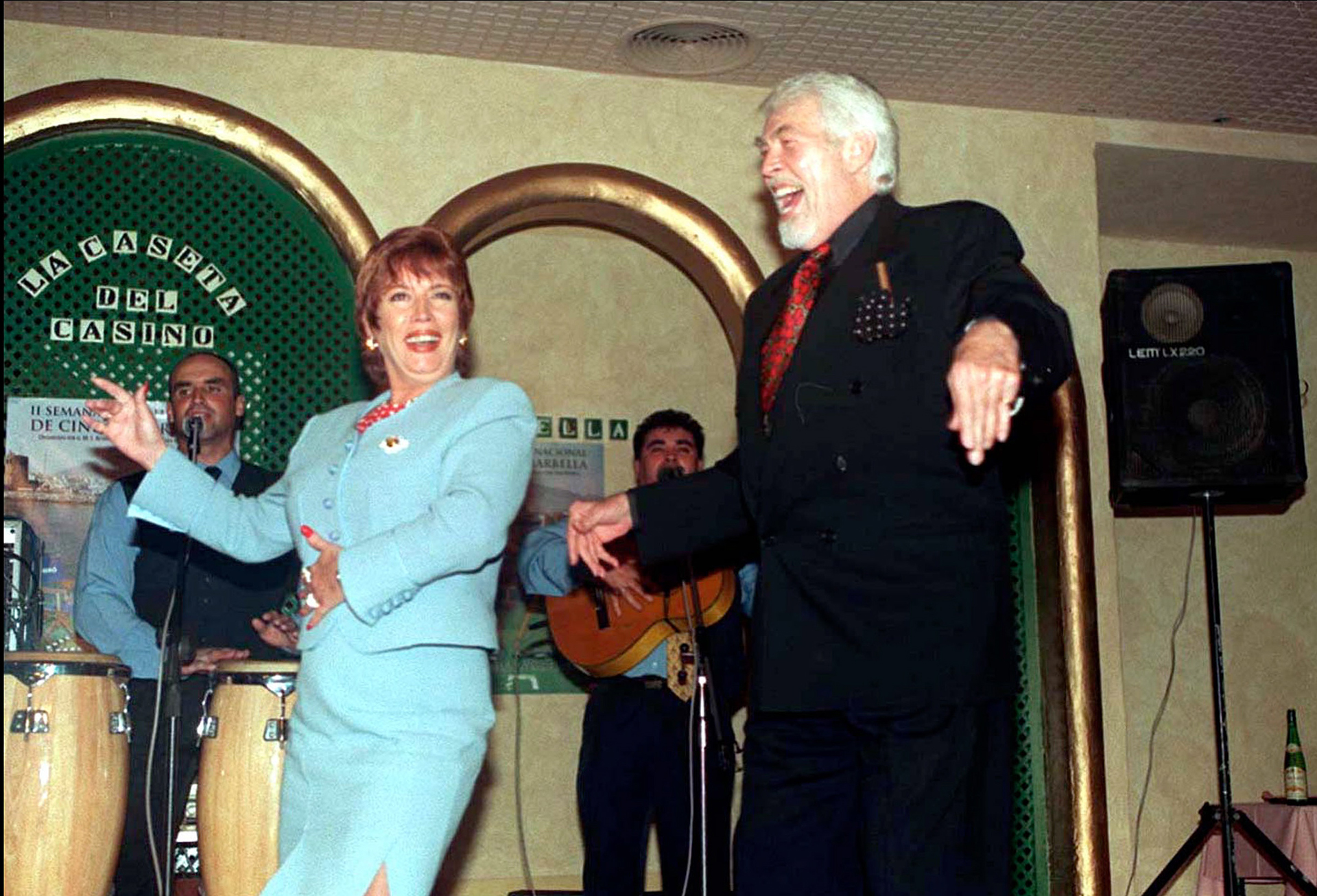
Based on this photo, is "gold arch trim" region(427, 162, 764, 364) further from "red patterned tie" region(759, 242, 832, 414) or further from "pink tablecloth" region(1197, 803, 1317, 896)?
"pink tablecloth" region(1197, 803, 1317, 896)

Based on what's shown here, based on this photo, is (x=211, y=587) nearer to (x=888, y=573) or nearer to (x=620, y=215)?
(x=620, y=215)

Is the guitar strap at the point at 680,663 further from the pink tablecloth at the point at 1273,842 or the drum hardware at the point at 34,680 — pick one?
the pink tablecloth at the point at 1273,842

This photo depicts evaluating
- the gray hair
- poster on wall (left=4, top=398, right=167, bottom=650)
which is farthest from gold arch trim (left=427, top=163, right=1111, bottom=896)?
the gray hair

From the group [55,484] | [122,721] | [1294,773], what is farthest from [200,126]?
[1294,773]

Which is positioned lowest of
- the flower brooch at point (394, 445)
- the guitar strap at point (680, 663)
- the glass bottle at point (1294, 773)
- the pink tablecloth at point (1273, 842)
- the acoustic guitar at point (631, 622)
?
the pink tablecloth at point (1273, 842)

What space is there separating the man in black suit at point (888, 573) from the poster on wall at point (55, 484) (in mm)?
3257

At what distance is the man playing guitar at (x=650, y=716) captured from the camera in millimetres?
5297

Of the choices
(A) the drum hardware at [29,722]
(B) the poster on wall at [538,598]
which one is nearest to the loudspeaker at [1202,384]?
(B) the poster on wall at [538,598]

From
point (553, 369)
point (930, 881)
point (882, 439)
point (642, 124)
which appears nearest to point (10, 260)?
point (642, 124)

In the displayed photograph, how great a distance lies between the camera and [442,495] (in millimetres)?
2785

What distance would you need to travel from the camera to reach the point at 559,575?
5613 millimetres

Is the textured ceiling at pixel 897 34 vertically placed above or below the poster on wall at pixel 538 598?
above

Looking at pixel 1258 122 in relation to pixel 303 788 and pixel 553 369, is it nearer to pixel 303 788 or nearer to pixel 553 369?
pixel 553 369

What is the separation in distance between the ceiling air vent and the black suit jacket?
104 inches
